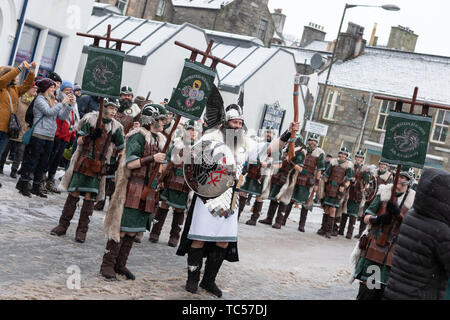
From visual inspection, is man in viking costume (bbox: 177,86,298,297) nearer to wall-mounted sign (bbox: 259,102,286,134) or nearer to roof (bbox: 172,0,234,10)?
wall-mounted sign (bbox: 259,102,286,134)


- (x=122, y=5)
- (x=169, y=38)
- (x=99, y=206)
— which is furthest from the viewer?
(x=122, y=5)

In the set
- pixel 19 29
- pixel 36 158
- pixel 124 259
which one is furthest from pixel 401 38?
pixel 124 259

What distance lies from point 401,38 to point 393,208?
136 ft

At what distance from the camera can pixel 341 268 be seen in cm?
1106

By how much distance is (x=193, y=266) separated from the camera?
22.7 feet

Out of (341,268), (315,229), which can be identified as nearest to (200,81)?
(341,268)

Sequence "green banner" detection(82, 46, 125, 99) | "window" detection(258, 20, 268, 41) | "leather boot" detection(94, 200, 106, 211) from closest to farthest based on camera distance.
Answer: "green banner" detection(82, 46, 125, 99), "leather boot" detection(94, 200, 106, 211), "window" detection(258, 20, 268, 41)

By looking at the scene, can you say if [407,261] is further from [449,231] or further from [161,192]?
Result: [161,192]

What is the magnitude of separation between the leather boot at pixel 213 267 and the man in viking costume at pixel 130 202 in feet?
2.71

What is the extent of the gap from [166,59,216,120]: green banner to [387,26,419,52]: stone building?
40.7 m

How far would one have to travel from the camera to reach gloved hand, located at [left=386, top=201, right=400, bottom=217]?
22.4 ft

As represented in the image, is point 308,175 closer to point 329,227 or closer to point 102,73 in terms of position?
point 329,227

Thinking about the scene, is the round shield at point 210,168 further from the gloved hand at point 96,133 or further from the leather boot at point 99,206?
the leather boot at point 99,206

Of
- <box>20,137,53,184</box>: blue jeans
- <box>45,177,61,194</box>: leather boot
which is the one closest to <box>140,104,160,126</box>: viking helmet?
<box>20,137,53,184</box>: blue jeans
